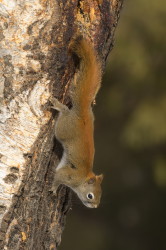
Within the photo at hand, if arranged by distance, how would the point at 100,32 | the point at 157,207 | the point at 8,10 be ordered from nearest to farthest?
the point at 8,10 < the point at 100,32 < the point at 157,207

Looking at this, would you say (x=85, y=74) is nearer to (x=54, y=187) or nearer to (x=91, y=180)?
(x=54, y=187)

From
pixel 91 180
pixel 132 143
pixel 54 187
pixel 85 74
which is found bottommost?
pixel 54 187

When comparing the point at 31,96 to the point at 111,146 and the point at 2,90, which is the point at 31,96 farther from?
the point at 111,146

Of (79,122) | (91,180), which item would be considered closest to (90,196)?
(91,180)

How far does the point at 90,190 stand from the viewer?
3631 millimetres

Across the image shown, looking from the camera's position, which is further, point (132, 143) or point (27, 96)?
point (132, 143)

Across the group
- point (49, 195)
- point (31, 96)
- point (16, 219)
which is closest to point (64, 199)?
point (49, 195)

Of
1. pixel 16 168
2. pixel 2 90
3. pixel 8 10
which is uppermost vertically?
pixel 8 10

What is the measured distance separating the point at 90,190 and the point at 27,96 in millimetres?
1088

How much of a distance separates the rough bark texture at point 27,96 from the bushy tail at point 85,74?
0.08 m

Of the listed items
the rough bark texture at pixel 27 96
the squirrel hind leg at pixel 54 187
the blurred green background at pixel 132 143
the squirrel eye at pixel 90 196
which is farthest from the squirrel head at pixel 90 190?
the blurred green background at pixel 132 143

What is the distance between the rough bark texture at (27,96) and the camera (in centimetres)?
271

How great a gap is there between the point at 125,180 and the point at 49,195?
4.05 meters

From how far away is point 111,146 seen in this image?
6918 millimetres
